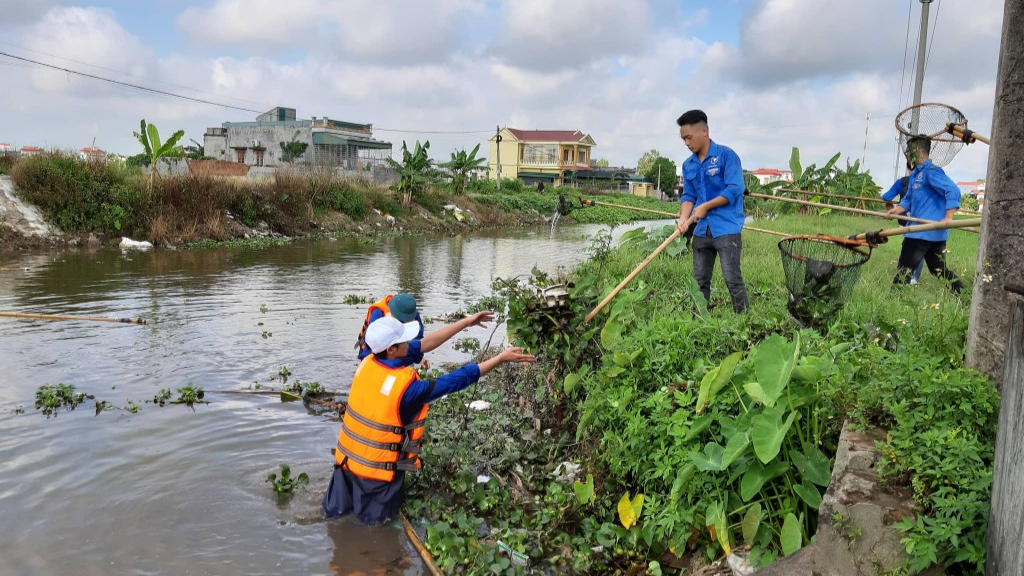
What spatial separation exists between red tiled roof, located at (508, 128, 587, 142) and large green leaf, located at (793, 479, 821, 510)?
66650 mm

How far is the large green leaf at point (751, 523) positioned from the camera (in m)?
3.12

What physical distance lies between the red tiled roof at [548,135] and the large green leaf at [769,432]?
219 feet

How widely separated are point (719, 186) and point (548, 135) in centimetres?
6464

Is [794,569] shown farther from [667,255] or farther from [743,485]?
[667,255]

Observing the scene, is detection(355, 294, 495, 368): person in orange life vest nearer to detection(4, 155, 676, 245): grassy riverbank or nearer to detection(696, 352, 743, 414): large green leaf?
detection(696, 352, 743, 414): large green leaf

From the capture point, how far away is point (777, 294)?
655 centimetres

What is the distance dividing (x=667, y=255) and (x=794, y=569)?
7.27 metres

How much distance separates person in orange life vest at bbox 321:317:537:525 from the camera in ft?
13.5

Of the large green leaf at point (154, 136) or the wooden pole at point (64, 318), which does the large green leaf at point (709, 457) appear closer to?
the wooden pole at point (64, 318)

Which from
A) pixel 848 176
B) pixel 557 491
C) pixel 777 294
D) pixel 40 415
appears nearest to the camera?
pixel 557 491

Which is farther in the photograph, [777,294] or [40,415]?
[777,294]

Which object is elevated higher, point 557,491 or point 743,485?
point 743,485

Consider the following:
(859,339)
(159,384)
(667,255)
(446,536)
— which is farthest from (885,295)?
(159,384)

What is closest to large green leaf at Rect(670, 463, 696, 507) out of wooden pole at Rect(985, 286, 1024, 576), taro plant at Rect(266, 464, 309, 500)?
wooden pole at Rect(985, 286, 1024, 576)
